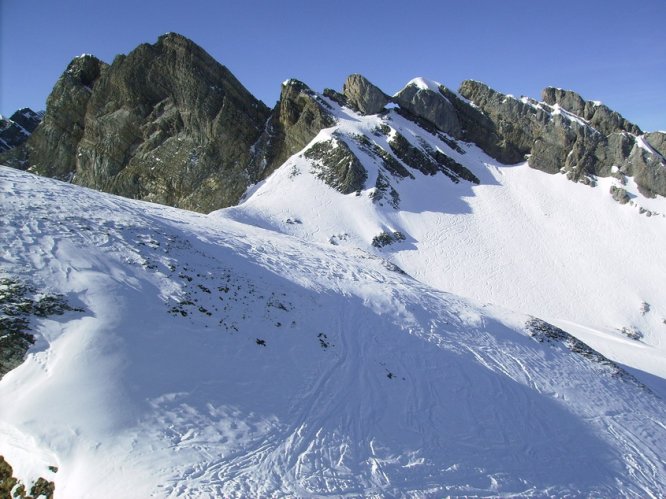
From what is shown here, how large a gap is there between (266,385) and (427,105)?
5847 cm

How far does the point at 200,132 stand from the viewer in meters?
51.4

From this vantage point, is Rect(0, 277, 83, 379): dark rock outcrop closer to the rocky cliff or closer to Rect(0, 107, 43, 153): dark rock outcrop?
the rocky cliff

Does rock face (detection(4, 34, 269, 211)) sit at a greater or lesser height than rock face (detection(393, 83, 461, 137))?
lesser

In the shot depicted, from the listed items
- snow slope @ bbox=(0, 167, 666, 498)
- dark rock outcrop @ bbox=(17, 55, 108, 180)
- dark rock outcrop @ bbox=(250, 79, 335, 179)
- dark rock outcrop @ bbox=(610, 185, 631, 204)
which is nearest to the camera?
snow slope @ bbox=(0, 167, 666, 498)

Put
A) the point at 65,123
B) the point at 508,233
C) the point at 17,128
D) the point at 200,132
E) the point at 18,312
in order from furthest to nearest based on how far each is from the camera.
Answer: the point at 17,128 < the point at 65,123 < the point at 200,132 < the point at 508,233 < the point at 18,312

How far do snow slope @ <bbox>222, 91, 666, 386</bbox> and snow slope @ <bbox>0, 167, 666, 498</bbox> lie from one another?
15.8 meters

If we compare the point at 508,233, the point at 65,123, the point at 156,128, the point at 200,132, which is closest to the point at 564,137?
the point at 508,233

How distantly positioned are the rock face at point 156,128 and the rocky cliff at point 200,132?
0.13m

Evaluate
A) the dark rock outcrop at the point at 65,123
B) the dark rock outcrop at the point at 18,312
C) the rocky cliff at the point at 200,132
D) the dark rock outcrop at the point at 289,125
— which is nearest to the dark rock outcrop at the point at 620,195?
the rocky cliff at the point at 200,132

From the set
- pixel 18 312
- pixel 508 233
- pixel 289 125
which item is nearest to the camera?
pixel 18 312

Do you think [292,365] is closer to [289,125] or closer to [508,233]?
[508,233]

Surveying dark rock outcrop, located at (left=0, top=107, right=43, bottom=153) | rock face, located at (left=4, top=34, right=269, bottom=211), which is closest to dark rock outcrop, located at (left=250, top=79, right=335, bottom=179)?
rock face, located at (left=4, top=34, right=269, bottom=211)

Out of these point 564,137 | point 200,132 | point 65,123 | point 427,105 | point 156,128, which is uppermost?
point 564,137

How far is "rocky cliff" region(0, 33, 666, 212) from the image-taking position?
5019 cm
